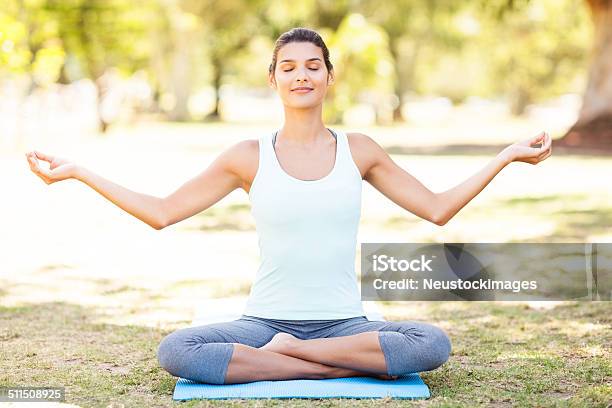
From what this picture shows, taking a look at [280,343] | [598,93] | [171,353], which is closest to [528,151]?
[280,343]

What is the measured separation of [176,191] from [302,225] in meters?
0.57

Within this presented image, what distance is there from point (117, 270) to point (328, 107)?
75.7ft

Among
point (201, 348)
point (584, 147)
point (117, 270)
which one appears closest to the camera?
point (201, 348)

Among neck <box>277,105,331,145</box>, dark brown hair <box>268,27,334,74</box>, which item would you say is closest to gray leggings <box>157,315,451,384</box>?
neck <box>277,105,331,145</box>

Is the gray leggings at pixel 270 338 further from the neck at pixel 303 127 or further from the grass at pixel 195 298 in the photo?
the neck at pixel 303 127

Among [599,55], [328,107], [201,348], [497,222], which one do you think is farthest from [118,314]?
[328,107]

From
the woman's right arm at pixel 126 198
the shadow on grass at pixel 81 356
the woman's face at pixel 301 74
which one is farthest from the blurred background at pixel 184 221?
the woman's face at pixel 301 74

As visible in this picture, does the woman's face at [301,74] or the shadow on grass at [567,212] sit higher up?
the woman's face at [301,74]

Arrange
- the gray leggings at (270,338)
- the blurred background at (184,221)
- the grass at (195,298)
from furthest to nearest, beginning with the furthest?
1. the blurred background at (184,221)
2. the grass at (195,298)
3. the gray leggings at (270,338)

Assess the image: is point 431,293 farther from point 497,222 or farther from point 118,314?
point 497,222

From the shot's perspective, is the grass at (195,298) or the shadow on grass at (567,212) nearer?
the grass at (195,298)

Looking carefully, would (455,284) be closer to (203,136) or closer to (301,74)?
(301,74)

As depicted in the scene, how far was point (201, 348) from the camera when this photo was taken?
12.2ft

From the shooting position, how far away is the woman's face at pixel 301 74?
3.93 meters
